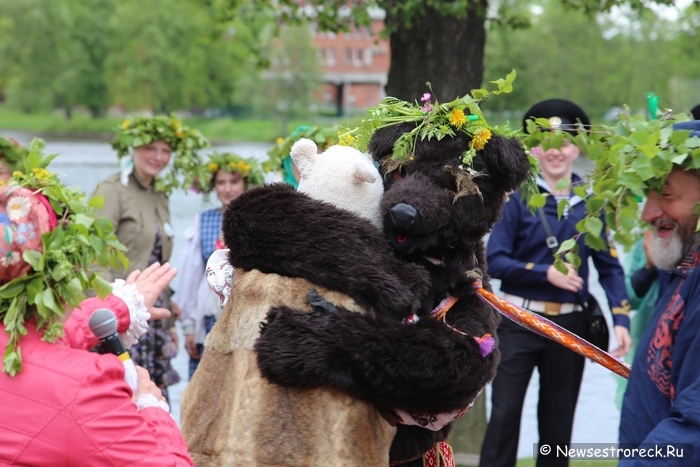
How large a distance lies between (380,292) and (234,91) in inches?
2331

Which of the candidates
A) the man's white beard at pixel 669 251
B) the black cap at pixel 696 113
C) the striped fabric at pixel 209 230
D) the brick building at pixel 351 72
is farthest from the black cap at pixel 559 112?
the brick building at pixel 351 72

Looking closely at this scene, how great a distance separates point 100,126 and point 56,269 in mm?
48382

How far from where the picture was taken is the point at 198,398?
2.87 metres

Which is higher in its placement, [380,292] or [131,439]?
[380,292]

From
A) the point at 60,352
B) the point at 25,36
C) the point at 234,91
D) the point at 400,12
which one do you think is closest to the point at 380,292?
the point at 60,352

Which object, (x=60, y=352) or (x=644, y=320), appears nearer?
(x=60, y=352)

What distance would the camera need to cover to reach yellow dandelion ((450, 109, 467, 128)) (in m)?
3.07

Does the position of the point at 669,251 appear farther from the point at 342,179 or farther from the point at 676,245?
the point at 342,179

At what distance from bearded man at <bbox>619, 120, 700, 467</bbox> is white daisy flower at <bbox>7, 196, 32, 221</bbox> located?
1.90 m

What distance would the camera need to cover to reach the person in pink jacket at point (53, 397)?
232cm

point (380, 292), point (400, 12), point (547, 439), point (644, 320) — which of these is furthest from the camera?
point (400, 12)

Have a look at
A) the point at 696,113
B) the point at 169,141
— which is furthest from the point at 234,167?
the point at 696,113

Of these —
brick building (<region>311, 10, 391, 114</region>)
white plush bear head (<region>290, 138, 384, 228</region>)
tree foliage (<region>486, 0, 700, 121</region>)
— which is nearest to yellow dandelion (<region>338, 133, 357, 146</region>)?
white plush bear head (<region>290, 138, 384, 228</region>)

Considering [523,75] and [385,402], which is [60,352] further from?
[523,75]
